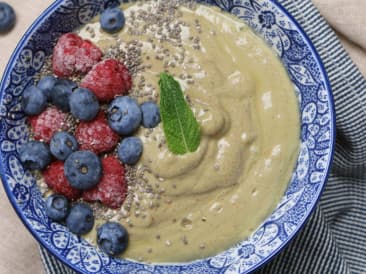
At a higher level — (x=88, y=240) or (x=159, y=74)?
(x=159, y=74)

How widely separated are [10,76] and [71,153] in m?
0.29

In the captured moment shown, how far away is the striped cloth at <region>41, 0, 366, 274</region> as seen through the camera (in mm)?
1957

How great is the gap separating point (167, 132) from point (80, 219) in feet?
1.11

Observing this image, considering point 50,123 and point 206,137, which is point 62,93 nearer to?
point 50,123

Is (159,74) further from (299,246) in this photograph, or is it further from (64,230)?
(299,246)

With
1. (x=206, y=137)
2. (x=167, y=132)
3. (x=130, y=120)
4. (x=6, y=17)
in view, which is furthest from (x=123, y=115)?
(x=6, y=17)

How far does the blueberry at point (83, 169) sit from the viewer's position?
62.7 inches

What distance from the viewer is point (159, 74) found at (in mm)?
1700

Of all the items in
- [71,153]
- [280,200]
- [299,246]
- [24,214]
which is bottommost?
[299,246]

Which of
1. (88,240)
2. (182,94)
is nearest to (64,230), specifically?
(88,240)

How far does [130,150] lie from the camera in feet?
5.32

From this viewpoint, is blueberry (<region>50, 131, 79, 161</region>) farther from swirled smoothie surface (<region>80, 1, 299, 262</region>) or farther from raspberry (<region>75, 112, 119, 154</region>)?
swirled smoothie surface (<region>80, 1, 299, 262</region>)

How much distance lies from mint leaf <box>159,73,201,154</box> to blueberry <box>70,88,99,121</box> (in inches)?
7.0

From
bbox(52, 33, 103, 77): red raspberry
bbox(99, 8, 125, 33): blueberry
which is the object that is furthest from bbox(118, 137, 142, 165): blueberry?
bbox(99, 8, 125, 33): blueberry
